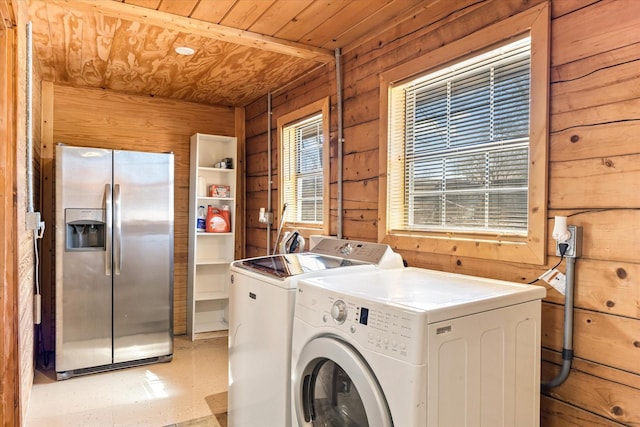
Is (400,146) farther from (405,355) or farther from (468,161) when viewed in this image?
(405,355)

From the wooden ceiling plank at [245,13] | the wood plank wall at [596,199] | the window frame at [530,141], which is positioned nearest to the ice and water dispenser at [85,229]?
the wooden ceiling plank at [245,13]

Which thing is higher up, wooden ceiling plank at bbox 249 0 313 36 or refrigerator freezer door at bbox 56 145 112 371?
wooden ceiling plank at bbox 249 0 313 36

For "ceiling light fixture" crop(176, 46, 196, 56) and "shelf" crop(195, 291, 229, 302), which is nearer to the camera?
"ceiling light fixture" crop(176, 46, 196, 56)

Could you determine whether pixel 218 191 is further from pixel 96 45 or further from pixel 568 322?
pixel 568 322

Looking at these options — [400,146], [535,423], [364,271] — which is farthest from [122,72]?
[535,423]

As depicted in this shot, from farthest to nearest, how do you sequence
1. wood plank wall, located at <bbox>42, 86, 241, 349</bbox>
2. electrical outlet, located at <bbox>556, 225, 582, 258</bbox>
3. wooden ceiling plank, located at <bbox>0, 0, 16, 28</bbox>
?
wood plank wall, located at <bbox>42, 86, 241, 349</bbox>, wooden ceiling plank, located at <bbox>0, 0, 16, 28</bbox>, electrical outlet, located at <bbox>556, 225, 582, 258</bbox>

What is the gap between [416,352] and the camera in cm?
119

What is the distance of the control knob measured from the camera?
1.45 meters

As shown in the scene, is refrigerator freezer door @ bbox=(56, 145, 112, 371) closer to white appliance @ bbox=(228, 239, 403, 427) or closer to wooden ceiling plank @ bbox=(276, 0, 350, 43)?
white appliance @ bbox=(228, 239, 403, 427)

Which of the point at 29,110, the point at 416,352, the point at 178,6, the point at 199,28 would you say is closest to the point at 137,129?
the point at 29,110

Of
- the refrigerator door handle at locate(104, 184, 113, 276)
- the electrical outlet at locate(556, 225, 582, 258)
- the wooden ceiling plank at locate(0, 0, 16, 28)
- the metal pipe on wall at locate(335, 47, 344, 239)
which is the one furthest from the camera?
the refrigerator door handle at locate(104, 184, 113, 276)

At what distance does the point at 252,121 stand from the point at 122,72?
1.32 m

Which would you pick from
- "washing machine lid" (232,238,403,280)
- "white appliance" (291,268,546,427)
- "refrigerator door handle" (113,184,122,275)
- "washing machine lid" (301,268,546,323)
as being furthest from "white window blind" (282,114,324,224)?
"white appliance" (291,268,546,427)

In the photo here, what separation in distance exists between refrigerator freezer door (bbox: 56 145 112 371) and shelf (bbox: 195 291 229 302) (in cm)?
96
